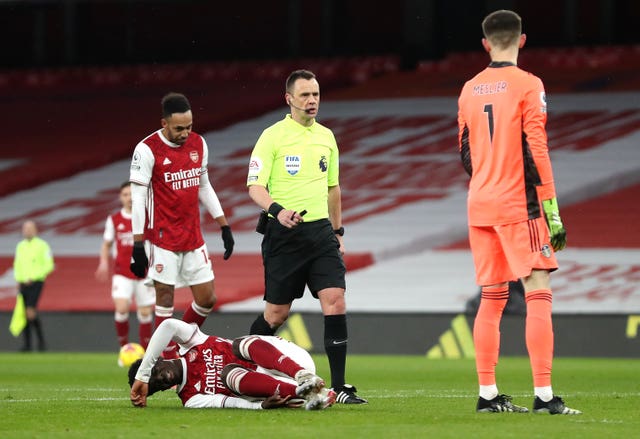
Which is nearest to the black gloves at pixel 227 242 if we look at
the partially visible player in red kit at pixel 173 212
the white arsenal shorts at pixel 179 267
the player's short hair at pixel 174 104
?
the partially visible player in red kit at pixel 173 212

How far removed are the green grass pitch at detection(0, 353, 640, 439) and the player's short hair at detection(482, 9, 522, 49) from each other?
1981 millimetres

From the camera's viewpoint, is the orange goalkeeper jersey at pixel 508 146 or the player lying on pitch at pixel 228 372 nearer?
the orange goalkeeper jersey at pixel 508 146

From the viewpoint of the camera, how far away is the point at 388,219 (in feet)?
73.4

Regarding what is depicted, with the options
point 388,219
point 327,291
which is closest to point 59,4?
point 388,219

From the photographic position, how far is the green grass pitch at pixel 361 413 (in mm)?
6355

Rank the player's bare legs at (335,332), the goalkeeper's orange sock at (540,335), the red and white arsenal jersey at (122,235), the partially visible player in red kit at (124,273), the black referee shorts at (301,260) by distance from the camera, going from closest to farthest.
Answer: the goalkeeper's orange sock at (540,335)
the player's bare legs at (335,332)
the black referee shorts at (301,260)
the partially visible player in red kit at (124,273)
the red and white arsenal jersey at (122,235)

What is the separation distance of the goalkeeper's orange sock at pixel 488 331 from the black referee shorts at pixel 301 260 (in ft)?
4.98

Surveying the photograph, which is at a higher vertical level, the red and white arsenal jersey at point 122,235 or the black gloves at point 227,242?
the black gloves at point 227,242

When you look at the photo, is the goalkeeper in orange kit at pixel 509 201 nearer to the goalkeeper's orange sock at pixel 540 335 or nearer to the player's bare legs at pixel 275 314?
the goalkeeper's orange sock at pixel 540 335

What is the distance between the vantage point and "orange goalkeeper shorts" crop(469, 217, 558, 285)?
695 cm

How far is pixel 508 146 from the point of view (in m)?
7.09

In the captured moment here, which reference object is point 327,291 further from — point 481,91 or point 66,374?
point 66,374

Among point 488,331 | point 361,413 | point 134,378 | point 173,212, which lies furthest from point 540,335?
point 173,212

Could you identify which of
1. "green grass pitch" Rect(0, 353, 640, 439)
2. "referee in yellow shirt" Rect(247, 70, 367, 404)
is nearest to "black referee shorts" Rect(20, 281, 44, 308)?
"green grass pitch" Rect(0, 353, 640, 439)
